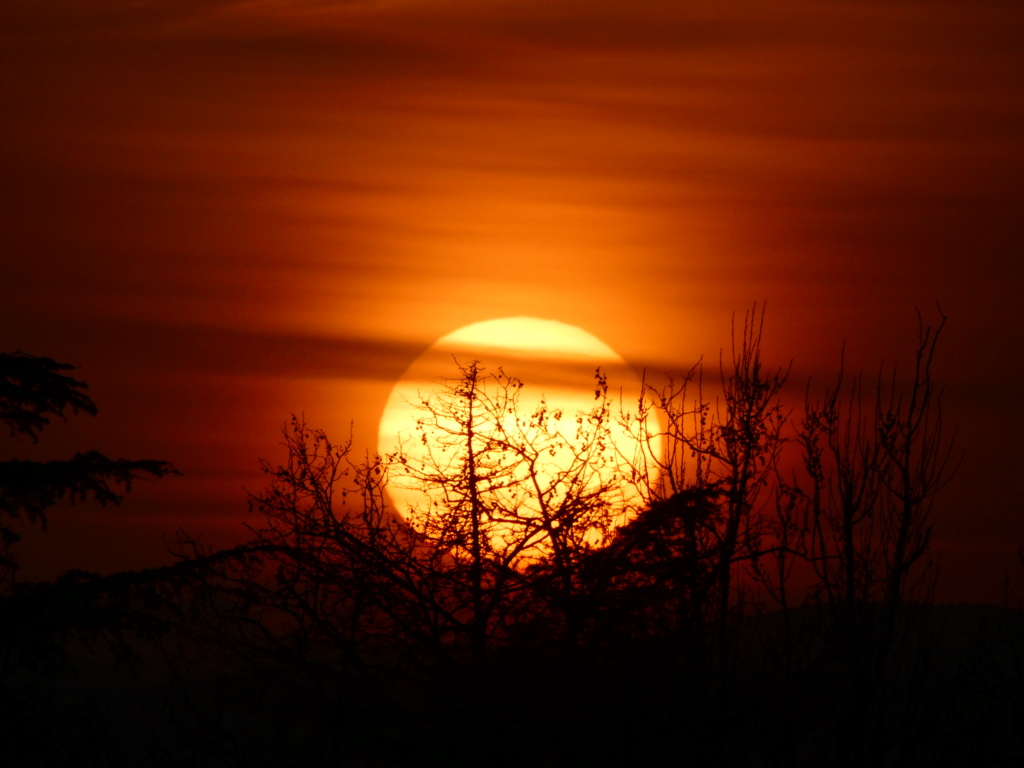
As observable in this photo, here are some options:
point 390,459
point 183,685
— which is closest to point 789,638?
point 390,459

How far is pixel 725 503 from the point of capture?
41.3 feet

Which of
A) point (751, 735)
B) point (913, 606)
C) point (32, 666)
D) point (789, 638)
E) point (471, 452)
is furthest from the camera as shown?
point (913, 606)

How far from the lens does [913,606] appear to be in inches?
660

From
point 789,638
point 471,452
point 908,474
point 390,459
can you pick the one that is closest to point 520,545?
point 471,452

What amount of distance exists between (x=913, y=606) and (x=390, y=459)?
8923mm

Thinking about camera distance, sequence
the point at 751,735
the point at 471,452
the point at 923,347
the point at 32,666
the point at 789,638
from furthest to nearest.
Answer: the point at 923,347, the point at 789,638, the point at 471,452, the point at 751,735, the point at 32,666

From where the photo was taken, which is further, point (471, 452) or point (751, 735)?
point (471, 452)

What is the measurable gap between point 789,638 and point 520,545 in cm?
442

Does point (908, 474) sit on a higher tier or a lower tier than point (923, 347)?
lower

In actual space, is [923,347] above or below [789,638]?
above

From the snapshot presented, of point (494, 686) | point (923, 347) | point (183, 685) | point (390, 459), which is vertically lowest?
point (183, 685)

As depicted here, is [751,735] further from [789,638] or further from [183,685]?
[183,685]

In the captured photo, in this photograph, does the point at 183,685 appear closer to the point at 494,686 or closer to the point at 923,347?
the point at 494,686

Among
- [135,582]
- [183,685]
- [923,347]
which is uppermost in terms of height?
[923,347]
